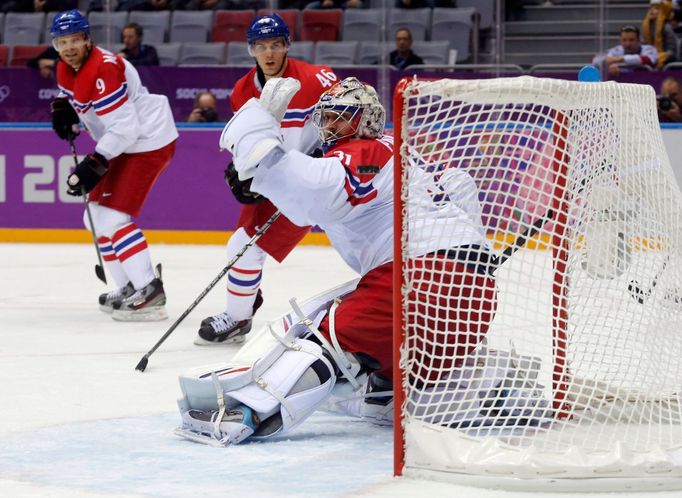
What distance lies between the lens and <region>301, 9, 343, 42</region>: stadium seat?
27.7ft

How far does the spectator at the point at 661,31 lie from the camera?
806 centimetres

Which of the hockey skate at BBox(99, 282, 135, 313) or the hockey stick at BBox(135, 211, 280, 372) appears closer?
the hockey stick at BBox(135, 211, 280, 372)

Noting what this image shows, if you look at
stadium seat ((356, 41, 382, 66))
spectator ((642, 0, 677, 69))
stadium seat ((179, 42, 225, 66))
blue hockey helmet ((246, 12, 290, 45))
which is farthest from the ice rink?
spectator ((642, 0, 677, 69))

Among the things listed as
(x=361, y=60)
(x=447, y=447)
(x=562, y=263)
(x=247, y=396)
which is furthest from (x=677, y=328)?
(x=361, y=60)

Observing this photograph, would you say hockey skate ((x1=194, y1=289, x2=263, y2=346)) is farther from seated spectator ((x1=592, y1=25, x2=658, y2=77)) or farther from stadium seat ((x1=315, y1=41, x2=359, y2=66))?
seated spectator ((x1=592, y1=25, x2=658, y2=77))

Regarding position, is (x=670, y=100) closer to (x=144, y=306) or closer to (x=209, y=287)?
(x=144, y=306)

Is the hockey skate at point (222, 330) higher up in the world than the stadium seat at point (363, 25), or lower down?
lower down

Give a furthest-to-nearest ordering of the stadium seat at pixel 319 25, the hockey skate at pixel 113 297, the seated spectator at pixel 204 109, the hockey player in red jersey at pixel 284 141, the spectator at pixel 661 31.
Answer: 1. the stadium seat at pixel 319 25
2. the seated spectator at pixel 204 109
3. the spectator at pixel 661 31
4. the hockey skate at pixel 113 297
5. the hockey player in red jersey at pixel 284 141

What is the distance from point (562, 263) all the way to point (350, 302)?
505 millimetres

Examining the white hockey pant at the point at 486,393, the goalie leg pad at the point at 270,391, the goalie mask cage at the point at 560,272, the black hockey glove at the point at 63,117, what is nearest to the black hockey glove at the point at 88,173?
the black hockey glove at the point at 63,117

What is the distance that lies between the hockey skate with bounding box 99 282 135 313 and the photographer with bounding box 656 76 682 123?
12.4 ft

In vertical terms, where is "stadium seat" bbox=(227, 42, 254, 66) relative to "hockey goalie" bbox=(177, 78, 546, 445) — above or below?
below

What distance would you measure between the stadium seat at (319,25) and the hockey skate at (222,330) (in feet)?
13.5

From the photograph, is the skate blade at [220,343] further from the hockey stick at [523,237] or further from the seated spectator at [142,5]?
the seated spectator at [142,5]
